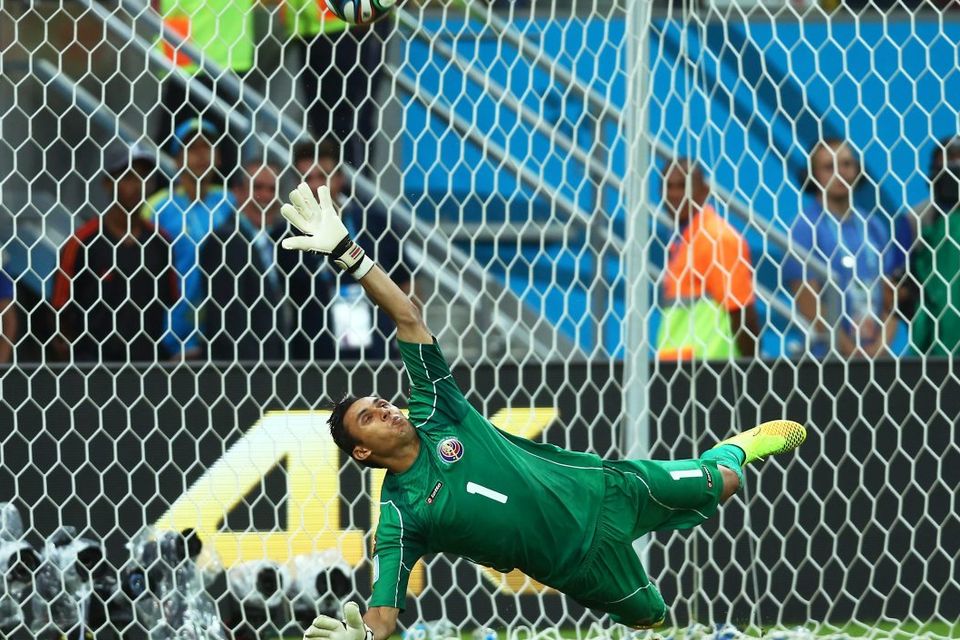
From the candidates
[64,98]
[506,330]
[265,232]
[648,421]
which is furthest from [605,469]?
[64,98]

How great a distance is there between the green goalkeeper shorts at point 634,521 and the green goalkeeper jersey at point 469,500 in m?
0.08

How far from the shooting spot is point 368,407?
512 centimetres

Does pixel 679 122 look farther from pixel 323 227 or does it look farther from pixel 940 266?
pixel 323 227

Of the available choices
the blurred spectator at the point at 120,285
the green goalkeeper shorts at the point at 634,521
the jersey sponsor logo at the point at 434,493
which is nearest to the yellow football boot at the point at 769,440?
the green goalkeeper shorts at the point at 634,521

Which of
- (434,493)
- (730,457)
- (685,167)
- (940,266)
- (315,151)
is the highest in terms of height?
(940,266)

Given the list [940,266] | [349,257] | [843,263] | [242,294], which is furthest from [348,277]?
[940,266]

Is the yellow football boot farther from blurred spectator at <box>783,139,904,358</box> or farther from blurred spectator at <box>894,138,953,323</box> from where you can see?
blurred spectator at <box>894,138,953,323</box>

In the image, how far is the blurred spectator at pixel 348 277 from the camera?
6418mm

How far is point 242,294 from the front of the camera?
249 inches

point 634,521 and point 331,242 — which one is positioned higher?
point 331,242

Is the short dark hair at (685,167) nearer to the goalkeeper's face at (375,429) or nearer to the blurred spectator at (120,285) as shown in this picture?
the goalkeeper's face at (375,429)

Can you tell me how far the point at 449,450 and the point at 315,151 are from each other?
6.62 feet

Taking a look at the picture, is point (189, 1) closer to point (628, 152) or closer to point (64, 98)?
point (64, 98)

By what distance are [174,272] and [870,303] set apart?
119 inches
